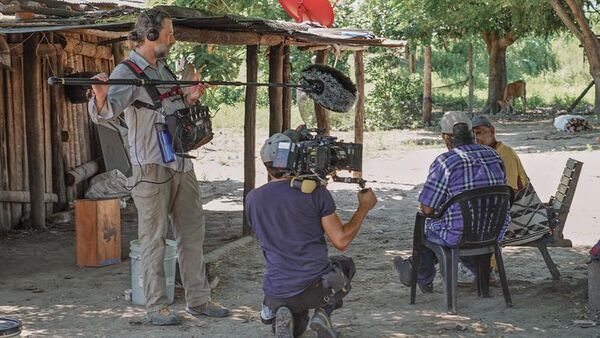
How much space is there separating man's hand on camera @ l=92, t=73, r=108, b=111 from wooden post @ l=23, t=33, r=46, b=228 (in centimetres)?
509

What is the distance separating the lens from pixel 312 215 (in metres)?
5.26

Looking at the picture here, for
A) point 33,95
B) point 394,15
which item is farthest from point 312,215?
point 394,15

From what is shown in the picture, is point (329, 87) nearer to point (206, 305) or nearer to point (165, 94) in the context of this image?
point (165, 94)

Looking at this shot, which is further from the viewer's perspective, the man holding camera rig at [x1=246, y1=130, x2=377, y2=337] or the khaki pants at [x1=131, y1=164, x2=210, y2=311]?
the khaki pants at [x1=131, y1=164, x2=210, y2=311]

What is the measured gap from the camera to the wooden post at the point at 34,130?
10.6 metres

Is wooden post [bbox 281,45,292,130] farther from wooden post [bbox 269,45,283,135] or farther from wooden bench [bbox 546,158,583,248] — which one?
wooden bench [bbox 546,158,583,248]

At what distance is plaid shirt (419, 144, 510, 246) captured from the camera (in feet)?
21.1

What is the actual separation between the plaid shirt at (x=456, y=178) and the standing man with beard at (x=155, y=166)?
1602 mm

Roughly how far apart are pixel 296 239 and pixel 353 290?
243 centimetres

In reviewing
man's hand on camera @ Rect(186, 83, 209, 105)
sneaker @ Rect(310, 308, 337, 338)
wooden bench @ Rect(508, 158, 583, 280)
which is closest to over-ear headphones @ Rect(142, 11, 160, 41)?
man's hand on camera @ Rect(186, 83, 209, 105)

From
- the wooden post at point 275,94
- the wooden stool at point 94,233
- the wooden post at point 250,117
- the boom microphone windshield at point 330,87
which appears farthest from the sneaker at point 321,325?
the wooden post at point 275,94

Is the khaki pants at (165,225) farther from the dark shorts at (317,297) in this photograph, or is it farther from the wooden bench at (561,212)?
the wooden bench at (561,212)

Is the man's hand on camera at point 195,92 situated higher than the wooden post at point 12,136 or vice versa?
the man's hand on camera at point 195,92

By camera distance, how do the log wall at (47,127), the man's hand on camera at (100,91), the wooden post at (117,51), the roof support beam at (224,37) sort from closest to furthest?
the man's hand on camera at (100,91), the roof support beam at (224,37), the log wall at (47,127), the wooden post at (117,51)
